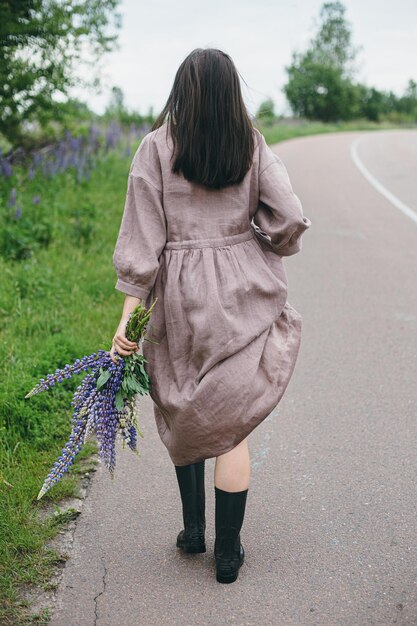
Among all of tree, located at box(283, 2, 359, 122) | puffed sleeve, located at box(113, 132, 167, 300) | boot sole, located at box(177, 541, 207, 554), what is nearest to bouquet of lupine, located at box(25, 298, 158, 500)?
puffed sleeve, located at box(113, 132, 167, 300)

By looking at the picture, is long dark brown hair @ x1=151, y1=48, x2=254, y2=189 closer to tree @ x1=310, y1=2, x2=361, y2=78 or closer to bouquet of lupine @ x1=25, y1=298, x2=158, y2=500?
bouquet of lupine @ x1=25, y1=298, x2=158, y2=500

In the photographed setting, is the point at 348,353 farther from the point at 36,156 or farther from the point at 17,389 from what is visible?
the point at 36,156

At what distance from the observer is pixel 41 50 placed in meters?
9.61

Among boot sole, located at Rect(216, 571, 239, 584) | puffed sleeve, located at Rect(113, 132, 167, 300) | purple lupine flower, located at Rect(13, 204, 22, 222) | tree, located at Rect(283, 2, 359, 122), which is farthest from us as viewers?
tree, located at Rect(283, 2, 359, 122)

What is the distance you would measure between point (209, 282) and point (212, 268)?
0.06 metres

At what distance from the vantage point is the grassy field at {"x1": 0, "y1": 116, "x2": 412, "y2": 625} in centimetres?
325

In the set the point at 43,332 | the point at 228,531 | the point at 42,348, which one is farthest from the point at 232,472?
the point at 43,332

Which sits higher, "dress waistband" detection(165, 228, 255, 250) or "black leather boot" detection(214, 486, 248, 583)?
"dress waistband" detection(165, 228, 255, 250)

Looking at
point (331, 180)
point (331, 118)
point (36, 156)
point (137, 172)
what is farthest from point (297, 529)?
point (331, 118)

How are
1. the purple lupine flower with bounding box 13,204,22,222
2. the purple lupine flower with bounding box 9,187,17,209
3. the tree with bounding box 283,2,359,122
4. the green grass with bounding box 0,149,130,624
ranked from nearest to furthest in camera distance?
the green grass with bounding box 0,149,130,624 < the purple lupine flower with bounding box 13,204,22,222 < the purple lupine flower with bounding box 9,187,17,209 < the tree with bounding box 283,2,359,122

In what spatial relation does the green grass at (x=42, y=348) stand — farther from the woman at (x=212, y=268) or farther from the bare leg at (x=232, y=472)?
the bare leg at (x=232, y=472)

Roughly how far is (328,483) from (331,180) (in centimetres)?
1148

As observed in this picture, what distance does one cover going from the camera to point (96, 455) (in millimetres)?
4203

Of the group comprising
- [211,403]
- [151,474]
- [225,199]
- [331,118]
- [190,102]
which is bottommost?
[331,118]
